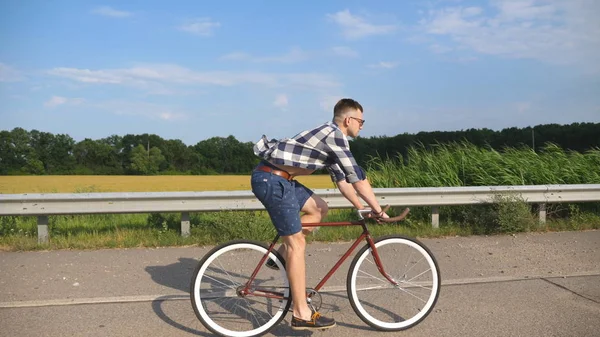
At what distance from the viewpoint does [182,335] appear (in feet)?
14.7

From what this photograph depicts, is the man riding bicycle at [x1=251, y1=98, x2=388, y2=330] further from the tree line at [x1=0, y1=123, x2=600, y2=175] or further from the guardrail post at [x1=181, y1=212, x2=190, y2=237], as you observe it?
the tree line at [x1=0, y1=123, x2=600, y2=175]

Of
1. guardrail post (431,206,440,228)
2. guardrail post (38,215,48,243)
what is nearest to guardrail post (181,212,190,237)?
guardrail post (38,215,48,243)

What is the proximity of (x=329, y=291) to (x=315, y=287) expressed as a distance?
41.6 inches

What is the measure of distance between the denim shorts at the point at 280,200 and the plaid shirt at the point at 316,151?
147 mm

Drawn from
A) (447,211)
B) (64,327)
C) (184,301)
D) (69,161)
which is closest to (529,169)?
(447,211)

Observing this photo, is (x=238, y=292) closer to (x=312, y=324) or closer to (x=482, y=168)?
(x=312, y=324)

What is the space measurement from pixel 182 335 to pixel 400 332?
1682mm

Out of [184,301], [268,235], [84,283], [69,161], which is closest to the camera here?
[184,301]

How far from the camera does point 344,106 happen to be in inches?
179

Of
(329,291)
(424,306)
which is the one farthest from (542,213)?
(424,306)

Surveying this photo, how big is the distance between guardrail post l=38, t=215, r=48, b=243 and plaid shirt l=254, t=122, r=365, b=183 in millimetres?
4915

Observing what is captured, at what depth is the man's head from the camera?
177 inches

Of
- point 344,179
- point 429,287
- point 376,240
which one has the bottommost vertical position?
point 429,287

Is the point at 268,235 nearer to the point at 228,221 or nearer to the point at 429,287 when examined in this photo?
the point at 228,221
